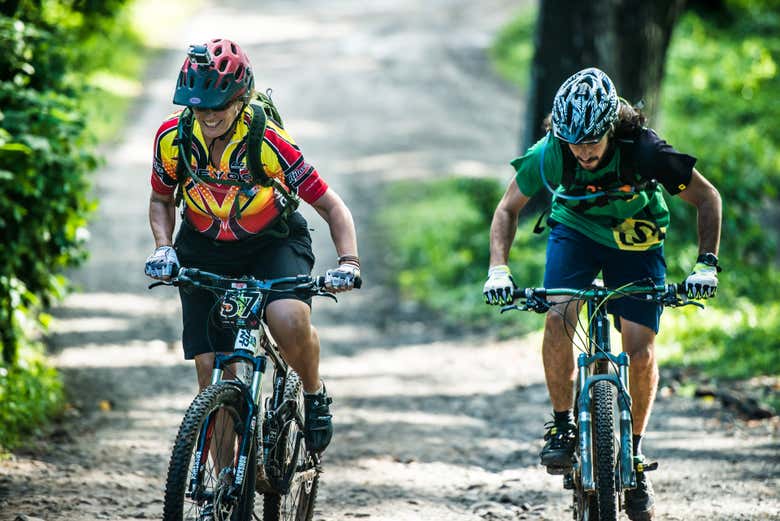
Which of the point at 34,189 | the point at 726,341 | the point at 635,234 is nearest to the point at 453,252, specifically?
the point at 726,341

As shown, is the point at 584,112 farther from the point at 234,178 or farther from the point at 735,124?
the point at 735,124

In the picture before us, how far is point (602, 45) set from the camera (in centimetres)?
1085

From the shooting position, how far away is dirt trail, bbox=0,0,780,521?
586 cm

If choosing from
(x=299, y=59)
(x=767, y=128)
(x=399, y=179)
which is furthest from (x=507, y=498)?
(x=299, y=59)

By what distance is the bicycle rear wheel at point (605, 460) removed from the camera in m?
4.46

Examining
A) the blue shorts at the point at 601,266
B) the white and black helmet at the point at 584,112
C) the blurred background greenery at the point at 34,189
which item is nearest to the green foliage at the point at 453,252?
the blurred background greenery at the point at 34,189

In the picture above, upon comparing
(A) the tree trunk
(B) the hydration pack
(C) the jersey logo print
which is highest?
(A) the tree trunk

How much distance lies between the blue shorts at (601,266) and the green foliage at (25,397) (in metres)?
3.62

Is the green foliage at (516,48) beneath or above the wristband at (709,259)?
above

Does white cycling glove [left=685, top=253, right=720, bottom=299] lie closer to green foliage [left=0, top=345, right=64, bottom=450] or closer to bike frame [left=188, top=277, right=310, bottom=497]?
bike frame [left=188, top=277, right=310, bottom=497]

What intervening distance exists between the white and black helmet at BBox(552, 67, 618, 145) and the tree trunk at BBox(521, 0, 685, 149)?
626 centimetres

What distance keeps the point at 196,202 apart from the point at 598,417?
2.10 m

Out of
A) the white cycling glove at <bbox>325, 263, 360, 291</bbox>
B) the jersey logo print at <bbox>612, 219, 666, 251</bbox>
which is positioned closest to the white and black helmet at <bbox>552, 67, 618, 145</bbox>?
the jersey logo print at <bbox>612, 219, 666, 251</bbox>

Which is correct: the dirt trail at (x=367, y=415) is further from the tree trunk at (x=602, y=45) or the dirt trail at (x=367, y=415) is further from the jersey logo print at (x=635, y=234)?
the tree trunk at (x=602, y=45)
